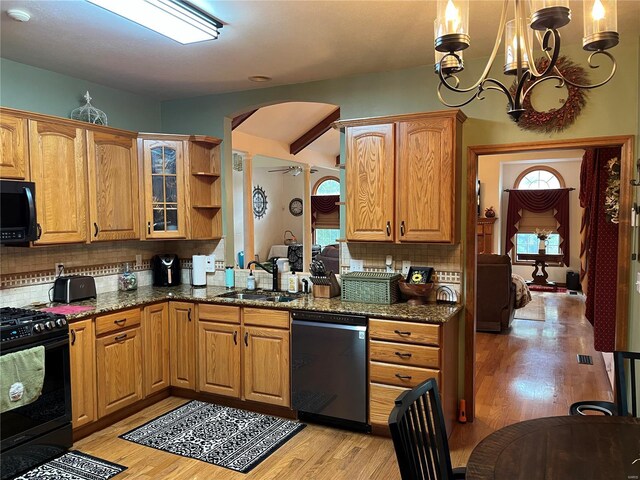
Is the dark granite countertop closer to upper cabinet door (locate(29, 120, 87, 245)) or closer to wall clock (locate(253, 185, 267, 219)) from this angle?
upper cabinet door (locate(29, 120, 87, 245))

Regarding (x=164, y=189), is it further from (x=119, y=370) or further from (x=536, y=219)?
(x=536, y=219)

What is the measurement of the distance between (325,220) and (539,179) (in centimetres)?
502

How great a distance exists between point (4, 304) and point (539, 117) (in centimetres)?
401

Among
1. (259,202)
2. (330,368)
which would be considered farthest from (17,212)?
(259,202)

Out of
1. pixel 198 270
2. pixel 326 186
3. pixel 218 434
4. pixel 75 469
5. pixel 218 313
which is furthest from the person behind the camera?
pixel 326 186

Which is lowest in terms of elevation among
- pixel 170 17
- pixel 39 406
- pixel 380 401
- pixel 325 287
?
pixel 380 401

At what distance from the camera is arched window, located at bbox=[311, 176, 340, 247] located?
39.7 ft

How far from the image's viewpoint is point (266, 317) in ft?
11.9

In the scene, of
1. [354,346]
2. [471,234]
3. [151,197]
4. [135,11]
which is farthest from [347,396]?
[135,11]

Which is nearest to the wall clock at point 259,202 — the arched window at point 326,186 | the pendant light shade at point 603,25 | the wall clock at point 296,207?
the wall clock at point 296,207

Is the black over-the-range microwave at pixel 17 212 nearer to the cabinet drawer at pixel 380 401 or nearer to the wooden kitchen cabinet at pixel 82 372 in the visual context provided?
the wooden kitchen cabinet at pixel 82 372

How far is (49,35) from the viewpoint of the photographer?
9.85 ft

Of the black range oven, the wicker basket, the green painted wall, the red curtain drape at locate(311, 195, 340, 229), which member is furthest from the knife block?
the red curtain drape at locate(311, 195, 340, 229)

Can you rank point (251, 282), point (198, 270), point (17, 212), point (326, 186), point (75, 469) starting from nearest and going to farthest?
point (75, 469), point (17, 212), point (251, 282), point (198, 270), point (326, 186)
